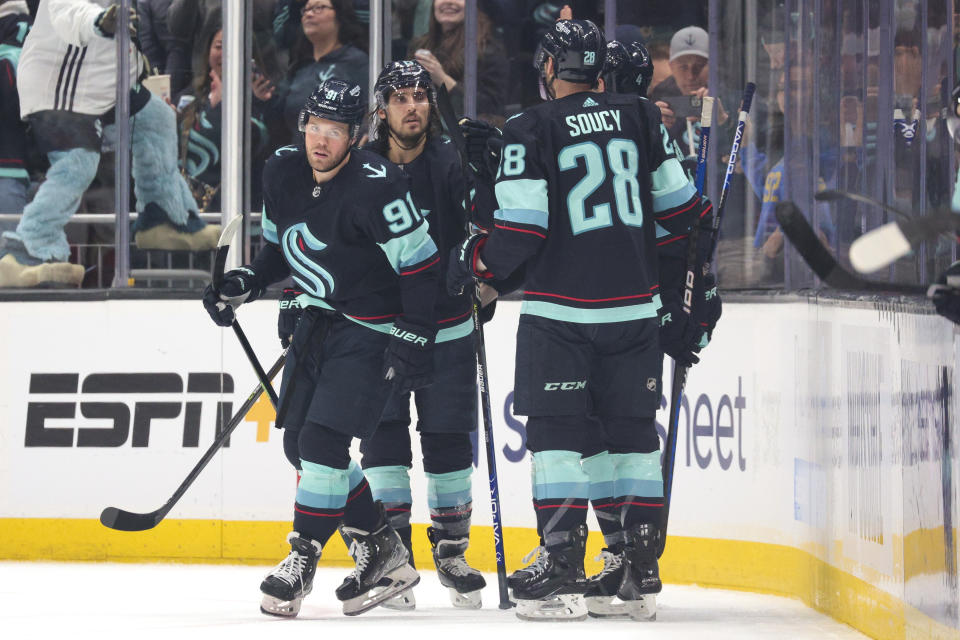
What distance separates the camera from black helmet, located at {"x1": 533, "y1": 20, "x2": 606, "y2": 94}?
352 cm

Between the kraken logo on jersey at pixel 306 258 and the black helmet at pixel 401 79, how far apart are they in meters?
0.46

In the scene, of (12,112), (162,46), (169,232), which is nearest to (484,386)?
(169,232)

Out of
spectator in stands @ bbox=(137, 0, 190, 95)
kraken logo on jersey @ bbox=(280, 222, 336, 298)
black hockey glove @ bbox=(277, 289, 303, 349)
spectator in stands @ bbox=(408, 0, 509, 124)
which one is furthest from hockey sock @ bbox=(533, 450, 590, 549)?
spectator in stands @ bbox=(137, 0, 190, 95)

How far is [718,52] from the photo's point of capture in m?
5.00

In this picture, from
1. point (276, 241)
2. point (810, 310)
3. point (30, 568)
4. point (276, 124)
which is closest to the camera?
point (276, 241)

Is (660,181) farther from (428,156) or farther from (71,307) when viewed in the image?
(71,307)

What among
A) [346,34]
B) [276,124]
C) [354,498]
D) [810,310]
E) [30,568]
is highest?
[346,34]

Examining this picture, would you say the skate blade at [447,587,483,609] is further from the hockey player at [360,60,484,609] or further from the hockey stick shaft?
the hockey stick shaft

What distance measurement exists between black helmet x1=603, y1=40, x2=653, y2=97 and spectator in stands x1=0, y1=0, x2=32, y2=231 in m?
2.47

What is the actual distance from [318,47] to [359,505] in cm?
229

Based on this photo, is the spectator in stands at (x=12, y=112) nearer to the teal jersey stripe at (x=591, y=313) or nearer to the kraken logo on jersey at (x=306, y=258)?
the kraken logo on jersey at (x=306, y=258)

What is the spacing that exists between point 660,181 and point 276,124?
2.17 metres

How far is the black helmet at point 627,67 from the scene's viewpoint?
12.6 ft

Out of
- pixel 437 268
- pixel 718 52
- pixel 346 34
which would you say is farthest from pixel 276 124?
pixel 437 268
